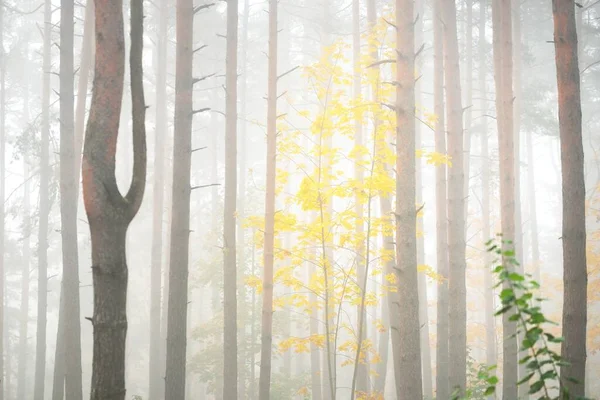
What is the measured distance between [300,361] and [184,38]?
17.7 meters

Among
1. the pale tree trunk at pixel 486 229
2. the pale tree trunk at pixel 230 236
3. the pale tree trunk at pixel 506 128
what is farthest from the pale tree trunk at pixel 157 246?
the pale tree trunk at pixel 486 229

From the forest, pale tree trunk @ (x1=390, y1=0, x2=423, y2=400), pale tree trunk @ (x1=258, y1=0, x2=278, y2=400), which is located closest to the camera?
the forest

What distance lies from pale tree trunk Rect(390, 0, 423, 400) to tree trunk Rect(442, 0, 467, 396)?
294 cm

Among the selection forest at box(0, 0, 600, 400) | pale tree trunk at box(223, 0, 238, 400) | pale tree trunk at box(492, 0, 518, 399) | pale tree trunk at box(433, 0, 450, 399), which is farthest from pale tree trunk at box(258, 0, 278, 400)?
pale tree trunk at box(492, 0, 518, 399)

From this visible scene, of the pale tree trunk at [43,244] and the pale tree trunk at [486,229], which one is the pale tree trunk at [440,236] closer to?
the pale tree trunk at [486,229]

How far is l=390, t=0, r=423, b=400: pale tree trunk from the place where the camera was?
24.1 ft

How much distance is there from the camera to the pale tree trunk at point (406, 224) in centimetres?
733

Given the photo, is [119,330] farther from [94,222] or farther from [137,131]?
[137,131]

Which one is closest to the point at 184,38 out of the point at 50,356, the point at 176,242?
the point at 176,242

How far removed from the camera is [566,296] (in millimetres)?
6648

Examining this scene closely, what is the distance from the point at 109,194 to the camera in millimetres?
4770

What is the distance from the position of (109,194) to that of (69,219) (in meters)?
7.26

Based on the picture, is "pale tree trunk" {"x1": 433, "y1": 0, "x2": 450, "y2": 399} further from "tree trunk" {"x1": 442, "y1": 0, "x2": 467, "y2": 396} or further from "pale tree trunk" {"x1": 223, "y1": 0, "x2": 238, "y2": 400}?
"pale tree trunk" {"x1": 223, "y1": 0, "x2": 238, "y2": 400}

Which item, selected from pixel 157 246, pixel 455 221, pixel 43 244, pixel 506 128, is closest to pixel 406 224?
pixel 455 221
